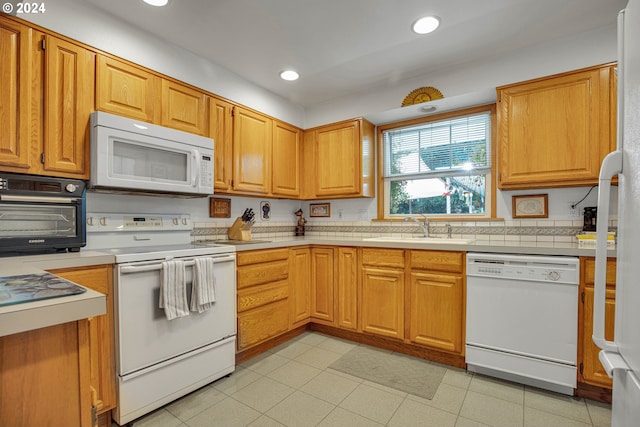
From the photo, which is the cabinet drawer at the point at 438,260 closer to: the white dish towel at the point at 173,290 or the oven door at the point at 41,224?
the white dish towel at the point at 173,290

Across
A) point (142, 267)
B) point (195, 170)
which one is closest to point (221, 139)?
point (195, 170)

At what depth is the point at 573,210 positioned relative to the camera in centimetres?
247

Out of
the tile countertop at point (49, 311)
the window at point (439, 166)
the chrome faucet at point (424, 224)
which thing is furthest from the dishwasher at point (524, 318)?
the tile countertop at point (49, 311)

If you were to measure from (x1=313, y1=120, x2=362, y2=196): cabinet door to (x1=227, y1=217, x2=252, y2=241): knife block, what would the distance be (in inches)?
37.4

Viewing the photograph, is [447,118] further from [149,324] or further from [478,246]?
[149,324]

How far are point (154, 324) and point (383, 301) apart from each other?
175 cm

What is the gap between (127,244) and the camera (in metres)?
2.30

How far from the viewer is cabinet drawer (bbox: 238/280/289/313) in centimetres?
246

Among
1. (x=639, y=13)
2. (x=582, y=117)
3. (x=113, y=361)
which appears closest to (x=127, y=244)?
(x=113, y=361)

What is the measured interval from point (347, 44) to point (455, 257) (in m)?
1.81

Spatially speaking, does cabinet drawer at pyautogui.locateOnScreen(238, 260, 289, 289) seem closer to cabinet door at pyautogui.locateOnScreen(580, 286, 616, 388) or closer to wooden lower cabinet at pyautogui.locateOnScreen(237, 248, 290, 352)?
wooden lower cabinet at pyautogui.locateOnScreen(237, 248, 290, 352)

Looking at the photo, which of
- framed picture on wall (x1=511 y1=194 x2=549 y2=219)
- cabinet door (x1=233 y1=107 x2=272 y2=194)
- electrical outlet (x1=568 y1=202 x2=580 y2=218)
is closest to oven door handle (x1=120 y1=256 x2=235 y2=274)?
cabinet door (x1=233 y1=107 x2=272 y2=194)

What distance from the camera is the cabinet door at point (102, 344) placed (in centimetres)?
165

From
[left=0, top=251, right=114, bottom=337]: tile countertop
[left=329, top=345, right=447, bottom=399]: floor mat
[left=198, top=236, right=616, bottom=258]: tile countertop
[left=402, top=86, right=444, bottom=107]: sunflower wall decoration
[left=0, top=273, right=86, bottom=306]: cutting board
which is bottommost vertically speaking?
[left=329, top=345, right=447, bottom=399]: floor mat
